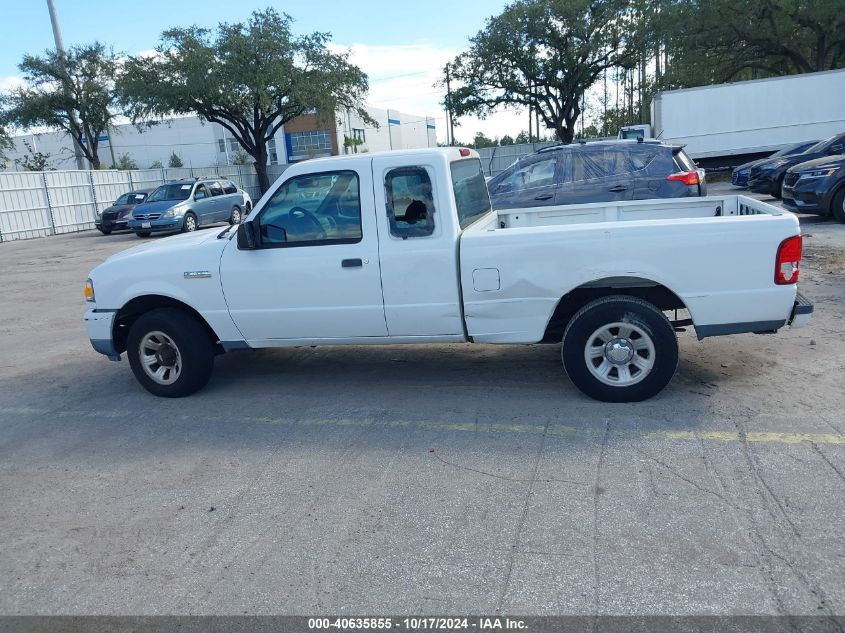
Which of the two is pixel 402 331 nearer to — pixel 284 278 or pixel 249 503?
pixel 284 278

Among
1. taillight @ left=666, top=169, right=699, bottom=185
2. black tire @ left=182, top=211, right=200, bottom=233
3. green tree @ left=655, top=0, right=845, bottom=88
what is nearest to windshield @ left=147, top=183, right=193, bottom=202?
black tire @ left=182, top=211, right=200, bottom=233

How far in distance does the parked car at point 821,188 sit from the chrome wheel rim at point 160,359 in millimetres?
11735

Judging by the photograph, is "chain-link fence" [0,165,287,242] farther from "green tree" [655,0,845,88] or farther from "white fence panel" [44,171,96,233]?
"green tree" [655,0,845,88]

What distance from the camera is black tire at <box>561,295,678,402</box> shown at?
5.08 m

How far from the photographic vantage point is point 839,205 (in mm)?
12875

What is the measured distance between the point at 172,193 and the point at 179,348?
19.1 metres

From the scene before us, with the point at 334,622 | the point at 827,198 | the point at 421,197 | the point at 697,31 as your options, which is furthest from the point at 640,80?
the point at 334,622

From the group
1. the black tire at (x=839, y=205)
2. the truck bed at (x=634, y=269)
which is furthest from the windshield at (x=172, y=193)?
the truck bed at (x=634, y=269)

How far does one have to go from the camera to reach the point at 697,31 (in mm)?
31906

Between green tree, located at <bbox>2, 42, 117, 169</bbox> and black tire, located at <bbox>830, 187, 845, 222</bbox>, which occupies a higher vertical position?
green tree, located at <bbox>2, 42, 117, 169</bbox>

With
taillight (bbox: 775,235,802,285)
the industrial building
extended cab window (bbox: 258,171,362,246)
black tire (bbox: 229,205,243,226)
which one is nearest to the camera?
taillight (bbox: 775,235,802,285)

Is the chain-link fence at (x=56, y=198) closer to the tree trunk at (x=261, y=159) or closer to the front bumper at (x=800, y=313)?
the tree trunk at (x=261, y=159)

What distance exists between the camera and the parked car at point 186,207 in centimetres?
2245

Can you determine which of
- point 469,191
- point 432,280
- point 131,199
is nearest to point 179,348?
point 432,280
